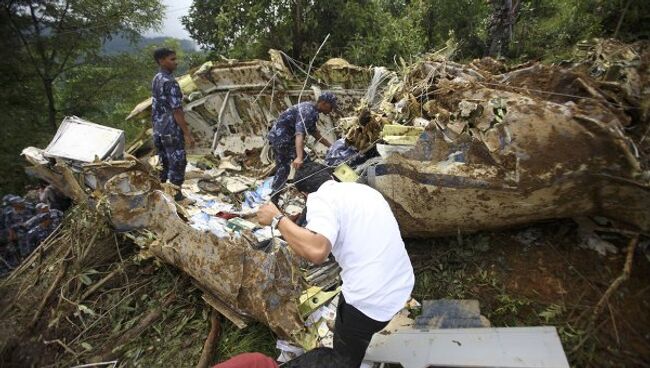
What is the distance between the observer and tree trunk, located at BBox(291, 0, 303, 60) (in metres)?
8.82

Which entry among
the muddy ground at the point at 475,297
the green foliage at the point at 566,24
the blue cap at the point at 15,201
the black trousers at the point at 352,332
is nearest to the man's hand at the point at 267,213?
the black trousers at the point at 352,332

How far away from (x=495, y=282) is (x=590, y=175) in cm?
105

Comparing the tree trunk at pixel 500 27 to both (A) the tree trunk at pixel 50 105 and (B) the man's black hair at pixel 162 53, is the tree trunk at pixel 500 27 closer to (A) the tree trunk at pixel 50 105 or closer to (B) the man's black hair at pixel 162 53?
(B) the man's black hair at pixel 162 53

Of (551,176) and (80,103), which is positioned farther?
(80,103)

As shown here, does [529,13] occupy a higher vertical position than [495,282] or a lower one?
higher

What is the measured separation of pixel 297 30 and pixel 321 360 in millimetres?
8260

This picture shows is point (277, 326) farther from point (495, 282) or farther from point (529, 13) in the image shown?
point (529, 13)

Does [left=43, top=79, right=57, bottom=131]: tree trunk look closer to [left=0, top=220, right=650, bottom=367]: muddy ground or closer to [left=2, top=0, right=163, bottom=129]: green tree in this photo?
[left=2, top=0, right=163, bottom=129]: green tree

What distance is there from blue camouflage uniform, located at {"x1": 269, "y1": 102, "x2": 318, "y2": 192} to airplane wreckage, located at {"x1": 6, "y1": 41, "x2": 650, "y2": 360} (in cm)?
50

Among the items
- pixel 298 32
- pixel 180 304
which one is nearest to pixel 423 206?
pixel 180 304

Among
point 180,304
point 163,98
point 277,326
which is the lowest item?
point 180,304

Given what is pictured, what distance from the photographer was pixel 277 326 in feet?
9.84

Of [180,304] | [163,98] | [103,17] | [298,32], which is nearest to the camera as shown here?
[180,304]

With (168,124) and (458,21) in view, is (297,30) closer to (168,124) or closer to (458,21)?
(168,124)
